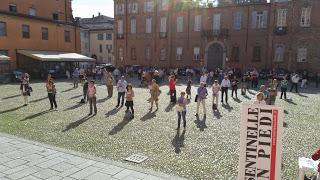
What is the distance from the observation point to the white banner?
10.6 ft

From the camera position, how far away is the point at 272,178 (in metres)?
3.30

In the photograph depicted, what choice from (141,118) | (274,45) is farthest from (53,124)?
(274,45)

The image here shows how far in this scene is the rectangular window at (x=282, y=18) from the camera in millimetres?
34781

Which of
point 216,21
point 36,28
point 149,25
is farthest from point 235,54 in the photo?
point 36,28

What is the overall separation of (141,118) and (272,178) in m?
9.68

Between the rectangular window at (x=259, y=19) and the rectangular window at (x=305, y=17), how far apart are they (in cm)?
410

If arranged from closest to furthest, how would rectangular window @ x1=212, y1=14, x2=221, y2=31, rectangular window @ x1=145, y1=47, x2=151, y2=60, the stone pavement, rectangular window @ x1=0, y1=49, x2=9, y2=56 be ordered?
the stone pavement, rectangular window @ x1=0, y1=49, x2=9, y2=56, rectangular window @ x1=212, y1=14, x2=221, y2=31, rectangular window @ x1=145, y1=47, x2=151, y2=60

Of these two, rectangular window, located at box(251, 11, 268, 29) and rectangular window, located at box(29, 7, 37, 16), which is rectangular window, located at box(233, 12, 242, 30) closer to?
rectangular window, located at box(251, 11, 268, 29)

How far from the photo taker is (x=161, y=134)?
396 inches

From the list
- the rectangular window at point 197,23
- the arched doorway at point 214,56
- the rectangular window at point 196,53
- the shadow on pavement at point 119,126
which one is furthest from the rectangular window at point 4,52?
the arched doorway at point 214,56

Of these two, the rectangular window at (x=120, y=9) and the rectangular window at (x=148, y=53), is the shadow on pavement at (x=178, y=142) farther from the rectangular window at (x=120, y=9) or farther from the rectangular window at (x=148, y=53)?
the rectangular window at (x=120, y=9)

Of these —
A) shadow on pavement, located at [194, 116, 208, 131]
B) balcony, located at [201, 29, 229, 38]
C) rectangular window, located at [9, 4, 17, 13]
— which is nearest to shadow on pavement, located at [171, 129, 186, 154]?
shadow on pavement, located at [194, 116, 208, 131]

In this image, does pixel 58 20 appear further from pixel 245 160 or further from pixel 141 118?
pixel 245 160

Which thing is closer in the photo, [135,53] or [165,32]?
[165,32]
